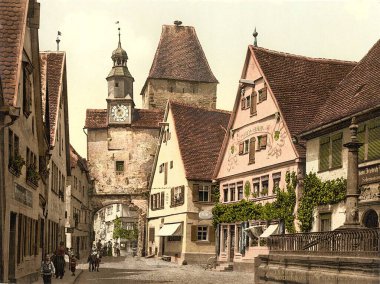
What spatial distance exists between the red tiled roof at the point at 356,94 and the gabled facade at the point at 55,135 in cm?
1135

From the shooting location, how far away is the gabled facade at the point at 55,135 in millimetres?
32272

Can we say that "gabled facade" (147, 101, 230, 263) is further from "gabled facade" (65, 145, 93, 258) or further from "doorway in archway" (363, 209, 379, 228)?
"doorway in archway" (363, 209, 379, 228)

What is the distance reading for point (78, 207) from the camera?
5991 centimetres

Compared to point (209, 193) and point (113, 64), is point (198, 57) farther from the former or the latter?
point (209, 193)

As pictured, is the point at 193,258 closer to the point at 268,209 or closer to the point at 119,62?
the point at 268,209

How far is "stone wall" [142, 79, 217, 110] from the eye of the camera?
3250 inches

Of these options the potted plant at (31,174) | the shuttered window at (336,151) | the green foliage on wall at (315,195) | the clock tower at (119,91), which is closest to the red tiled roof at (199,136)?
the green foliage on wall at (315,195)

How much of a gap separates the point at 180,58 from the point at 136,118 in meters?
16.6

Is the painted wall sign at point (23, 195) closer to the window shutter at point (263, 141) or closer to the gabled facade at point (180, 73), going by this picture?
the window shutter at point (263, 141)

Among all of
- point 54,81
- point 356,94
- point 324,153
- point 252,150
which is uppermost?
point 54,81

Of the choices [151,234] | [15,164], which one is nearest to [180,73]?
[151,234]

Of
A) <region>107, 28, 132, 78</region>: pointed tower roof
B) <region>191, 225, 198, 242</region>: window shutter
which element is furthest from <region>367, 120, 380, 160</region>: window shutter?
<region>107, 28, 132, 78</region>: pointed tower roof

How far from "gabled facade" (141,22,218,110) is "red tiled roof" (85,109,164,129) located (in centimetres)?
1218

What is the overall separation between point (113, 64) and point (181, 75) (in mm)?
9422
